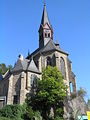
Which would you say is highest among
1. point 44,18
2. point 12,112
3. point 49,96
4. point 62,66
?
point 44,18

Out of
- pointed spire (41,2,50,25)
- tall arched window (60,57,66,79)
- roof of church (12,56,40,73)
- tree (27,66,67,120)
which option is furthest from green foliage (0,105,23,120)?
pointed spire (41,2,50,25)

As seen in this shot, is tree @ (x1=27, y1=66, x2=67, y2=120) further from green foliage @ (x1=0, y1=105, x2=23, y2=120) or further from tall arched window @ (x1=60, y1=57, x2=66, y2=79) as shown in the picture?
tall arched window @ (x1=60, y1=57, x2=66, y2=79)

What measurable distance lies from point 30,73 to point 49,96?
7.25 metres

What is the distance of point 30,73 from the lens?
33.5 metres

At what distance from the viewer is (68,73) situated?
3784cm

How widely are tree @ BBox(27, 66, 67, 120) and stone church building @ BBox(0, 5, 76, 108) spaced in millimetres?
2570

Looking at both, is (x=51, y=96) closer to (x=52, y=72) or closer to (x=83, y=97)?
(x=52, y=72)

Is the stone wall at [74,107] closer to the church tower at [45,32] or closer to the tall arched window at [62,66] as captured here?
the tall arched window at [62,66]

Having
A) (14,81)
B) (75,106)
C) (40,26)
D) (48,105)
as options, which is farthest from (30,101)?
(40,26)

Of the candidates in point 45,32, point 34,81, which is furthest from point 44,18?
point 34,81

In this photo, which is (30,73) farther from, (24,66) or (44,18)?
(44,18)

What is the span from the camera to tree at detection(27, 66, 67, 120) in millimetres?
28438

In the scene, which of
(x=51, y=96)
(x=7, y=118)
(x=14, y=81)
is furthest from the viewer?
(x=14, y=81)

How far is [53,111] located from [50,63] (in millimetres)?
11100
